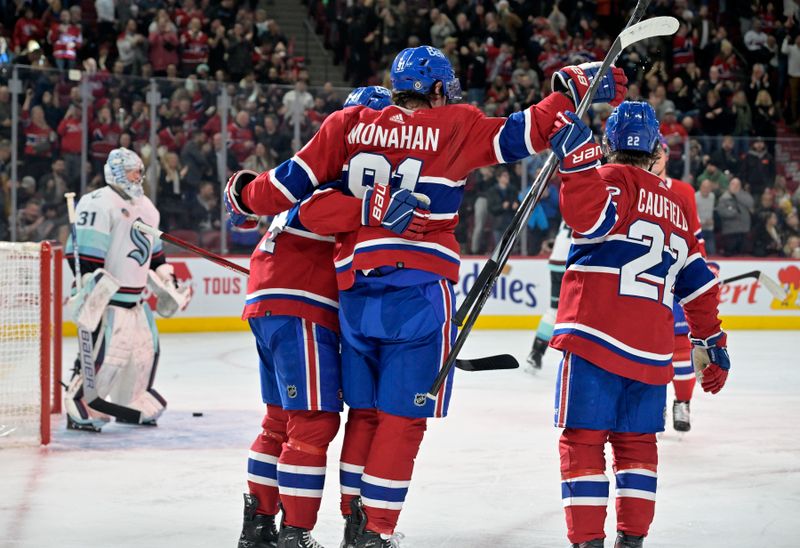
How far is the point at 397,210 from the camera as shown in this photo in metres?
3.12

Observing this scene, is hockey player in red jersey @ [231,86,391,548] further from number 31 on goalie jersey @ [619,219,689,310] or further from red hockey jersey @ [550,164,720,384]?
number 31 on goalie jersey @ [619,219,689,310]

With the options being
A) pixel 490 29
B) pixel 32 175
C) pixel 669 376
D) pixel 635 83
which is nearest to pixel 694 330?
pixel 669 376

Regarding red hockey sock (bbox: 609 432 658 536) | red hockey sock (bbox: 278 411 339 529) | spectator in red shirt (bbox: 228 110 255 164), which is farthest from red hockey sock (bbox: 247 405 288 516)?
spectator in red shirt (bbox: 228 110 255 164)

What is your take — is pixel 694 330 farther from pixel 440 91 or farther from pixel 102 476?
pixel 102 476

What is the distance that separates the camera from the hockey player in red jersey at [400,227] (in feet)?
10.4

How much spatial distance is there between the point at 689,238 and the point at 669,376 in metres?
0.40

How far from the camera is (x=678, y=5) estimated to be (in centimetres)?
1531

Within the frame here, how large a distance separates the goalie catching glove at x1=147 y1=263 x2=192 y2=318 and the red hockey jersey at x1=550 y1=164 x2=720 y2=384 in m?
3.10

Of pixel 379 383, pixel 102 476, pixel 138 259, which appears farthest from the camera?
pixel 138 259

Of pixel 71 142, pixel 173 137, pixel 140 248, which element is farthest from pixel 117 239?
pixel 173 137

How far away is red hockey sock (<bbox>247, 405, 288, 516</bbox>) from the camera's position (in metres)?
3.52

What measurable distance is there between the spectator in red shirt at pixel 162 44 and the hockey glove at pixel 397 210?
32.9 ft

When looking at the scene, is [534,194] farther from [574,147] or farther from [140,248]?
[140,248]

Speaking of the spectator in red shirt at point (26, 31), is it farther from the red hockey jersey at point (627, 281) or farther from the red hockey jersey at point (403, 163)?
the red hockey jersey at point (627, 281)
